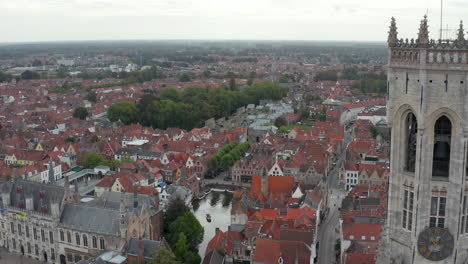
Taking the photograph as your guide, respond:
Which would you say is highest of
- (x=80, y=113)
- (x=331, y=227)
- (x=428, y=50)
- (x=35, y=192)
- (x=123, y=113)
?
(x=428, y=50)

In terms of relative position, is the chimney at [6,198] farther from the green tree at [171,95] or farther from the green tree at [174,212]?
the green tree at [171,95]

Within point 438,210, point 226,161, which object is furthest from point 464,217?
point 226,161

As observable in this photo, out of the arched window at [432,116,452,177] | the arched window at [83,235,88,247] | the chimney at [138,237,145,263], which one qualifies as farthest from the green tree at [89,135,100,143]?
the arched window at [432,116,452,177]

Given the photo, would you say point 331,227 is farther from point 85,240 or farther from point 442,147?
point 442,147

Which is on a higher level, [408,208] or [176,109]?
[408,208]

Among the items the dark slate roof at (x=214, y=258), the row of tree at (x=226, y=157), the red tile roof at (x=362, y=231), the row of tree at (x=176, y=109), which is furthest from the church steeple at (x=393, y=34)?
the row of tree at (x=176, y=109)

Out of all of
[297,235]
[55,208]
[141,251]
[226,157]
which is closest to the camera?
[141,251]

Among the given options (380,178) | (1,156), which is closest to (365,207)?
(380,178)
